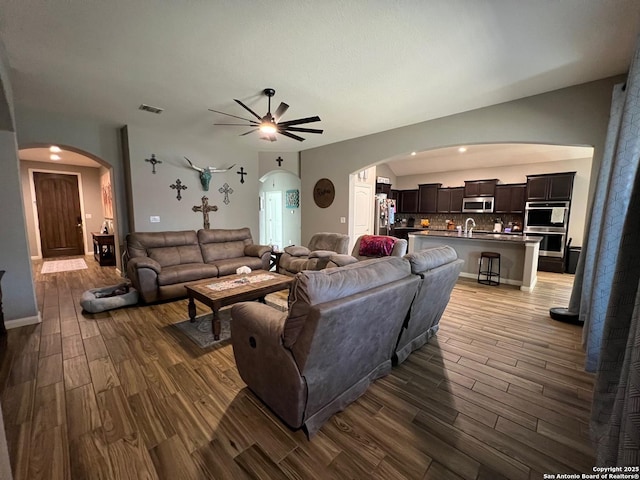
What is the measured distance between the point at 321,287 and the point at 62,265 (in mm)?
8049

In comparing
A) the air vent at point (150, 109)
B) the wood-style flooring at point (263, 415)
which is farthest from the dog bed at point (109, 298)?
the air vent at point (150, 109)

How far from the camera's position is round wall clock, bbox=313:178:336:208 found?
6039 mm

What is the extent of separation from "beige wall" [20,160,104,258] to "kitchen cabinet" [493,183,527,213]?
36.8 feet

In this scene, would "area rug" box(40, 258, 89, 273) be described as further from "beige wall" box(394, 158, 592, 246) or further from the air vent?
"beige wall" box(394, 158, 592, 246)

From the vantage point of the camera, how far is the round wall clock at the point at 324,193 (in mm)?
6039

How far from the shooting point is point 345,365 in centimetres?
172

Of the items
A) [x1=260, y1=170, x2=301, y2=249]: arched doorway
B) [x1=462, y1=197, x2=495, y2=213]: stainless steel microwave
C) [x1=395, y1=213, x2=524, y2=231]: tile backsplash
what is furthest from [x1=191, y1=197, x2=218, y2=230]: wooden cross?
[x1=462, y1=197, x2=495, y2=213]: stainless steel microwave

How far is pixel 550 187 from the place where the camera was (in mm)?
6113

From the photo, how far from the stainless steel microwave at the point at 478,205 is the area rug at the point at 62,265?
9.90 metres

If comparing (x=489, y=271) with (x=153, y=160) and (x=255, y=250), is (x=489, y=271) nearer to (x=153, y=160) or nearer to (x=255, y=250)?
(x=255, y=250)

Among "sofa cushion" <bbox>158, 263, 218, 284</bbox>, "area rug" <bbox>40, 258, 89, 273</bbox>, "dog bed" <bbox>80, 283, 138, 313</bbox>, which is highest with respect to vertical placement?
"sofa cushion" <bbox>158, 263, 218, 284</bbox>

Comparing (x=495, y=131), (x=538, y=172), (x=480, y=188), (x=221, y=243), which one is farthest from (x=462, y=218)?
(x=221, y=243)

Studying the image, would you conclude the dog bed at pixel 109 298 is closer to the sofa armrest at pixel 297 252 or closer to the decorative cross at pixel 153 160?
the decorative cross at pixel 153 160

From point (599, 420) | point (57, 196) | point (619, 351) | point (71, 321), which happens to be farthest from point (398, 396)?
point (57, 196)
